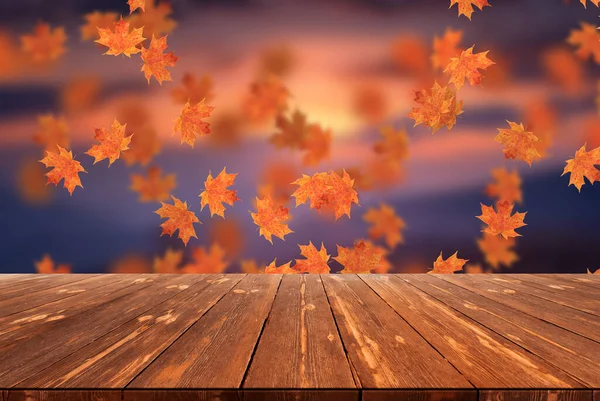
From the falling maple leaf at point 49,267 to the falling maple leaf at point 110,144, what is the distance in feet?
1.70

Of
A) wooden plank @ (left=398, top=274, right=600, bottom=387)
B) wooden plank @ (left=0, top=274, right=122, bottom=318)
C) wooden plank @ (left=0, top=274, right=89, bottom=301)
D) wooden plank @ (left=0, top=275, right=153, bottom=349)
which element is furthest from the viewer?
wooden plank @ (left=0, top=274, right=89, bottom=301)

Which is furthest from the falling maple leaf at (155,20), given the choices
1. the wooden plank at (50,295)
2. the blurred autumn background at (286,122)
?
the wooden plank at (50,295)

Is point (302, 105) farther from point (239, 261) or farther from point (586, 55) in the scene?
point (586, 55)

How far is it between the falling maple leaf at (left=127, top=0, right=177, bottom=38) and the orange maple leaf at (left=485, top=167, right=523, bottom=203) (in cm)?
174

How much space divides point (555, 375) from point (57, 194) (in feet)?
6.93

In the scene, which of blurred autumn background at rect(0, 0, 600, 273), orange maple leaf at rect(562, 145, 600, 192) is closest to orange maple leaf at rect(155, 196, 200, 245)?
blurred autumn background at rect(0, 0, 600, 273)

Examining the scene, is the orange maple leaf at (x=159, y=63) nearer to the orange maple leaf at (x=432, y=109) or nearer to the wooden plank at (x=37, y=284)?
the wooden plank at (x=37, y=284)

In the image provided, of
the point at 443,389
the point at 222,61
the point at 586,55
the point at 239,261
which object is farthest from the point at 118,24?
the point at 586,55

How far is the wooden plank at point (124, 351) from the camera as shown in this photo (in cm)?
69

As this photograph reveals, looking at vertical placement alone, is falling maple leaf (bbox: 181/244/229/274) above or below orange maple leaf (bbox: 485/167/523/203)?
below

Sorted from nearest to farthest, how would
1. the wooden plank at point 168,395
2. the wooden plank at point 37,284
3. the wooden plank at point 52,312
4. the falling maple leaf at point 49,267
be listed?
the wooden plank at point 168,395, the wooden plank at point 52,312, the wooden plank at point 37,284, the falling maple leaf at point 49,267

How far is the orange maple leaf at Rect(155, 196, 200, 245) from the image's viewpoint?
2.05 m

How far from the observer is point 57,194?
205 cm

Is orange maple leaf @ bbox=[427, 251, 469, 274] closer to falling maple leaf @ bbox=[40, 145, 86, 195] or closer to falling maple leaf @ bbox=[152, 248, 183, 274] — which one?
falling maple leaf @ bbox=[152, 248, 183, 274]
